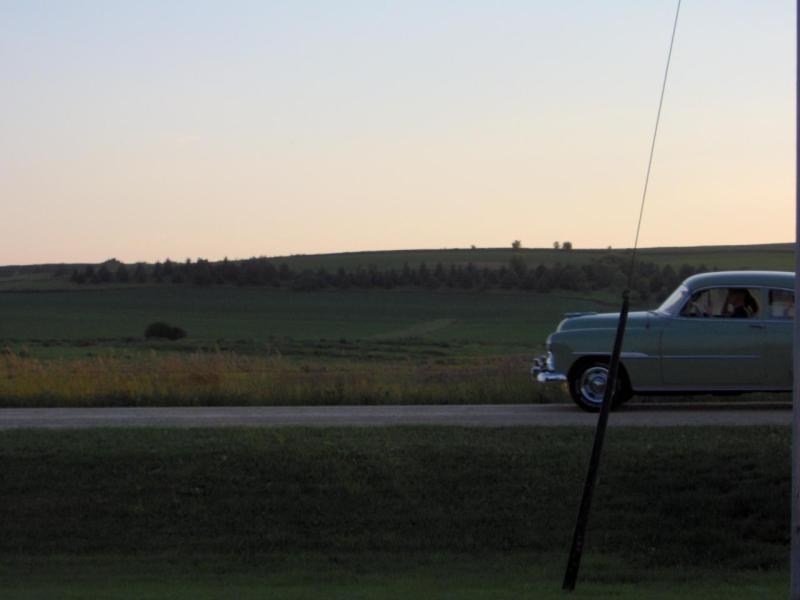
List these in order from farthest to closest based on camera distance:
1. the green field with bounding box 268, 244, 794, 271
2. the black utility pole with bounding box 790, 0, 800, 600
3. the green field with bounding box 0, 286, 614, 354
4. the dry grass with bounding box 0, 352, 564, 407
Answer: the green field with bounding box 268, 244, 794, 271, the green field with bounding box 0, 286, 614, 354, the dry grass with bounding box 0, 352, 564, 407, the black utility pole with bounding box 790, 0, 800, 600

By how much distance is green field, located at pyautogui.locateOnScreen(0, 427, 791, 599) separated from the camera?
33.7 feet

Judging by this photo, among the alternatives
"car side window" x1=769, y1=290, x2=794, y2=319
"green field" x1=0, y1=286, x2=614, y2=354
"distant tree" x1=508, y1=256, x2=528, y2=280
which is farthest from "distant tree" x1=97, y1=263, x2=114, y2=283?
"car side window" x1=769, y1=290, x2=794, y2=319

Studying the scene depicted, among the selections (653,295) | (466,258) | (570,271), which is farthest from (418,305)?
(653,295)

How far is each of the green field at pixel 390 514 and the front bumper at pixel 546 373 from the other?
325 cm

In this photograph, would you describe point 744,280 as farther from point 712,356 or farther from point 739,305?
point 712,356

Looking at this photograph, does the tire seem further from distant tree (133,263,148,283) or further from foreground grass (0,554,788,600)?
distant tree (133,263,148,283)

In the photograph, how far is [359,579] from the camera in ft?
Result: 33.8

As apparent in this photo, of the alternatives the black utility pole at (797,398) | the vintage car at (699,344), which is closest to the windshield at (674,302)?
the vintage car at (699,344)

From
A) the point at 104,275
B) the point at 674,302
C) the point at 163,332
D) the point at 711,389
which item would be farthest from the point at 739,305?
the point at 104,275

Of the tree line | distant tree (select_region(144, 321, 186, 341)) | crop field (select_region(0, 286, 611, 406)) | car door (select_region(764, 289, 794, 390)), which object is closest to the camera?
car door (select_region(764, 289, 794, 390))

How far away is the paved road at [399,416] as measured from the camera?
15.7 metres

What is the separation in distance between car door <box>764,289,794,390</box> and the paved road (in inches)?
17.3

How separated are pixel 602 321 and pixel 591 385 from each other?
833 millimetres

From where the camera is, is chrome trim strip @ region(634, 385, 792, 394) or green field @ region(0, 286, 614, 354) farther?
green field @ region(0, 286, 614, 354)
